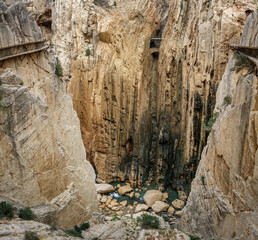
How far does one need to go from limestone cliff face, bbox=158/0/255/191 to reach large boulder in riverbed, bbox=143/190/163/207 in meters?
2.05

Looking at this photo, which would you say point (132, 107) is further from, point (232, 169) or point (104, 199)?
point (232, 169)

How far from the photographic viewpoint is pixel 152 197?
19797 mm

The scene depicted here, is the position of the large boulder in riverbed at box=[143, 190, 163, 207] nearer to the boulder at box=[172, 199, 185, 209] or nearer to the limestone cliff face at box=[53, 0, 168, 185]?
the boulder at box=[172, 199, 185, 209]

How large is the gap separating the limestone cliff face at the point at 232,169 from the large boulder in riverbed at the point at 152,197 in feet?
22.2

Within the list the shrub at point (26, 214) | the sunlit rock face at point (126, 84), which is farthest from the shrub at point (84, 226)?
the sunlit rock face at point (126, 84)

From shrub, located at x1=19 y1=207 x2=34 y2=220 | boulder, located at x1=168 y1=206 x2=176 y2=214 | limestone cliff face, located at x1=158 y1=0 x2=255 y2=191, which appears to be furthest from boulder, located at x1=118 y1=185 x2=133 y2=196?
shrub, located at x1=19 y1=207 x2=34 y2=220

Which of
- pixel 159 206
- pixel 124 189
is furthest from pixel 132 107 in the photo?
pixel 159 206

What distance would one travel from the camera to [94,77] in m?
22.8

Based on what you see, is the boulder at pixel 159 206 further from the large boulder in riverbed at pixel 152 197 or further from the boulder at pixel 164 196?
the boulder at pixel 164 196

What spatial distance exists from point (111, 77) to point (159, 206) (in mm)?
13078

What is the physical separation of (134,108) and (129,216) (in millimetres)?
10585

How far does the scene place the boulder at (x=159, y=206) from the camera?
61.0 feet

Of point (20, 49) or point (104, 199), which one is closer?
point (20, 49)

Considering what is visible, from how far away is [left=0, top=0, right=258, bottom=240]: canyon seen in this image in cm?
880
